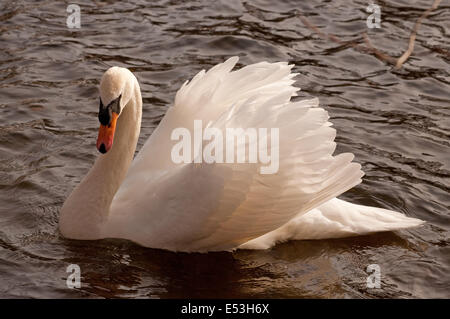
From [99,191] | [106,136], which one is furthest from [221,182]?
[99,191]

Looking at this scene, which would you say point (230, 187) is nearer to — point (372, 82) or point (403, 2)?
point (372, 82)

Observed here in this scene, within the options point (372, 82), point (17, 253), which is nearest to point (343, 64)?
point (372, 82)

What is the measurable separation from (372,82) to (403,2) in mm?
2382

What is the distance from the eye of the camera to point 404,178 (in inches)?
338

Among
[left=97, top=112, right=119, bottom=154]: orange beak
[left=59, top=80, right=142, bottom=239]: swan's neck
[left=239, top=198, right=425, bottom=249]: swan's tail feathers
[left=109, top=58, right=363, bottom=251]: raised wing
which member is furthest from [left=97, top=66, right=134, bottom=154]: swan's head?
[left=239, top=198, right=425, bottom=249]: swan's tail feathers

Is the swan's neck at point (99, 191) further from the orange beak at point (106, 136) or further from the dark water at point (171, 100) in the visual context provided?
the orange beak at point (106, 136)

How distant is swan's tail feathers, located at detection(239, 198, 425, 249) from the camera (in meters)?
7.50

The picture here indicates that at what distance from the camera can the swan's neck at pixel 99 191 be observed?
24.2ft

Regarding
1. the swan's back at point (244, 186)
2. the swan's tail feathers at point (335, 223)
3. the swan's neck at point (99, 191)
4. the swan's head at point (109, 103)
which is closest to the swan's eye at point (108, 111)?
the swan's head at point (109, 103)

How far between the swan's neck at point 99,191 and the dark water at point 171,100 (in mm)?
136

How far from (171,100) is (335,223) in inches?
129

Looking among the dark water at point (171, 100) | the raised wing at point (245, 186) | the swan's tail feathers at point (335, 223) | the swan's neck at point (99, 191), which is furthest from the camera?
the swan's tail feathers at point (335, 223)

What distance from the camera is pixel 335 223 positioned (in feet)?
24.7

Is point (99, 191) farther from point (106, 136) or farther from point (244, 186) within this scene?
point (244, 186)
